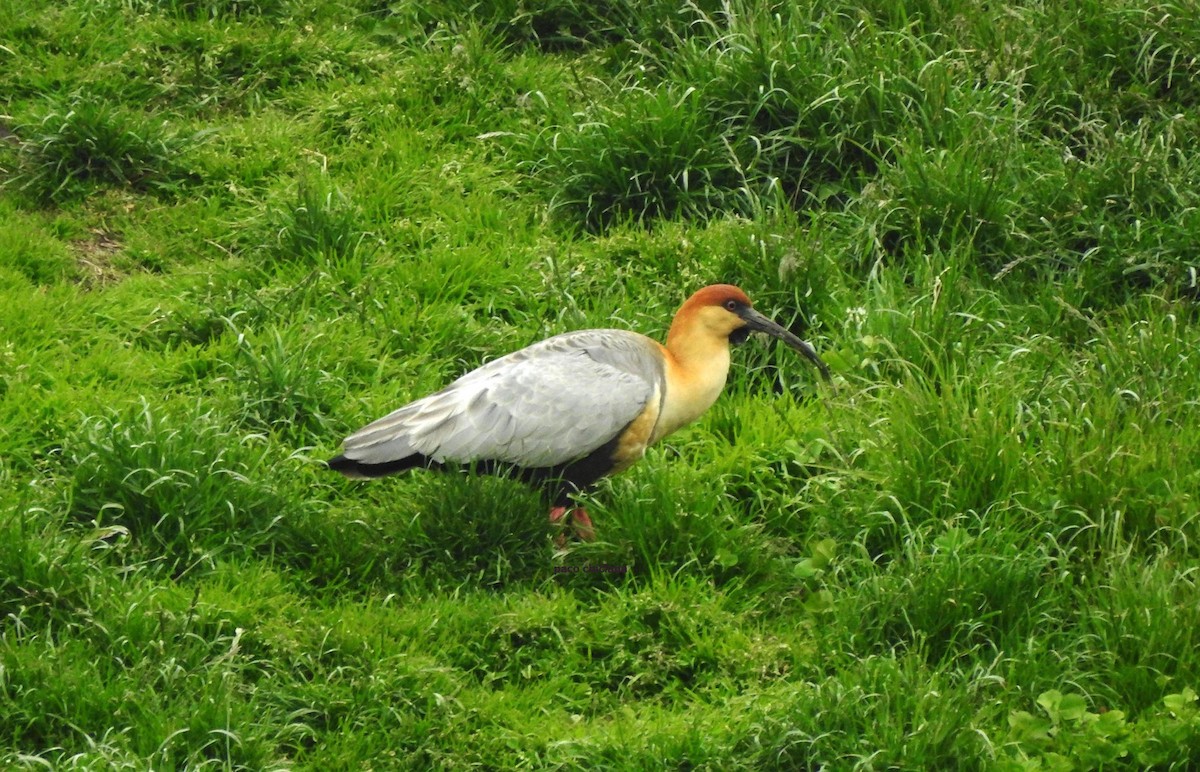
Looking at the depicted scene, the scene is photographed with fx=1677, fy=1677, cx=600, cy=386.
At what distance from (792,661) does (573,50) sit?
409 centimetres

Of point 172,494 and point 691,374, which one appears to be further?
point 691,374

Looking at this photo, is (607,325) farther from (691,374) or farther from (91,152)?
(91,152)

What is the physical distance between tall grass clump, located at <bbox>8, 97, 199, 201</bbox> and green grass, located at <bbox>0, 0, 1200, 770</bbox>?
20 millimetres

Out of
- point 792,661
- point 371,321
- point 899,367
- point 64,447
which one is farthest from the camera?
point 371,321

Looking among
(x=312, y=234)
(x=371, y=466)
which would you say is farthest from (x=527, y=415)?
(x=312, y=234)

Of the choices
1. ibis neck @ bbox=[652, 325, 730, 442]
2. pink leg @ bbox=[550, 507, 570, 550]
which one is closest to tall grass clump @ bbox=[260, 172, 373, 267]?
ibis neck @ bbox=[652, 325, 730, 442]

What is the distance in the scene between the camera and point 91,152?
750 centimetres

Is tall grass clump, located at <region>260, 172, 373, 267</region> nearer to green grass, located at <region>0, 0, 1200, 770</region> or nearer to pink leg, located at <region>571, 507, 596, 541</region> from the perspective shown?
green grass, located at <region>0, 0, 1200, 770</region>

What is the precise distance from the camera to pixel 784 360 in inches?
256

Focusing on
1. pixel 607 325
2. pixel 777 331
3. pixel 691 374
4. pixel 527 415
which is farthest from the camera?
pixel 607 325

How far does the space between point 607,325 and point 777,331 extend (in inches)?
33.5

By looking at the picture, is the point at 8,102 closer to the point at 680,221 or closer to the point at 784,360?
the point at 680,221

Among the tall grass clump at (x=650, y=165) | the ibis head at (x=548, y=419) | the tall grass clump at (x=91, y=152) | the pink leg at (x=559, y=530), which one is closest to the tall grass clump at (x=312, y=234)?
the tall grass clump at (x=91, y=152)

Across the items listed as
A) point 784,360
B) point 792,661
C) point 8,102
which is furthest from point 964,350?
point 8,102
